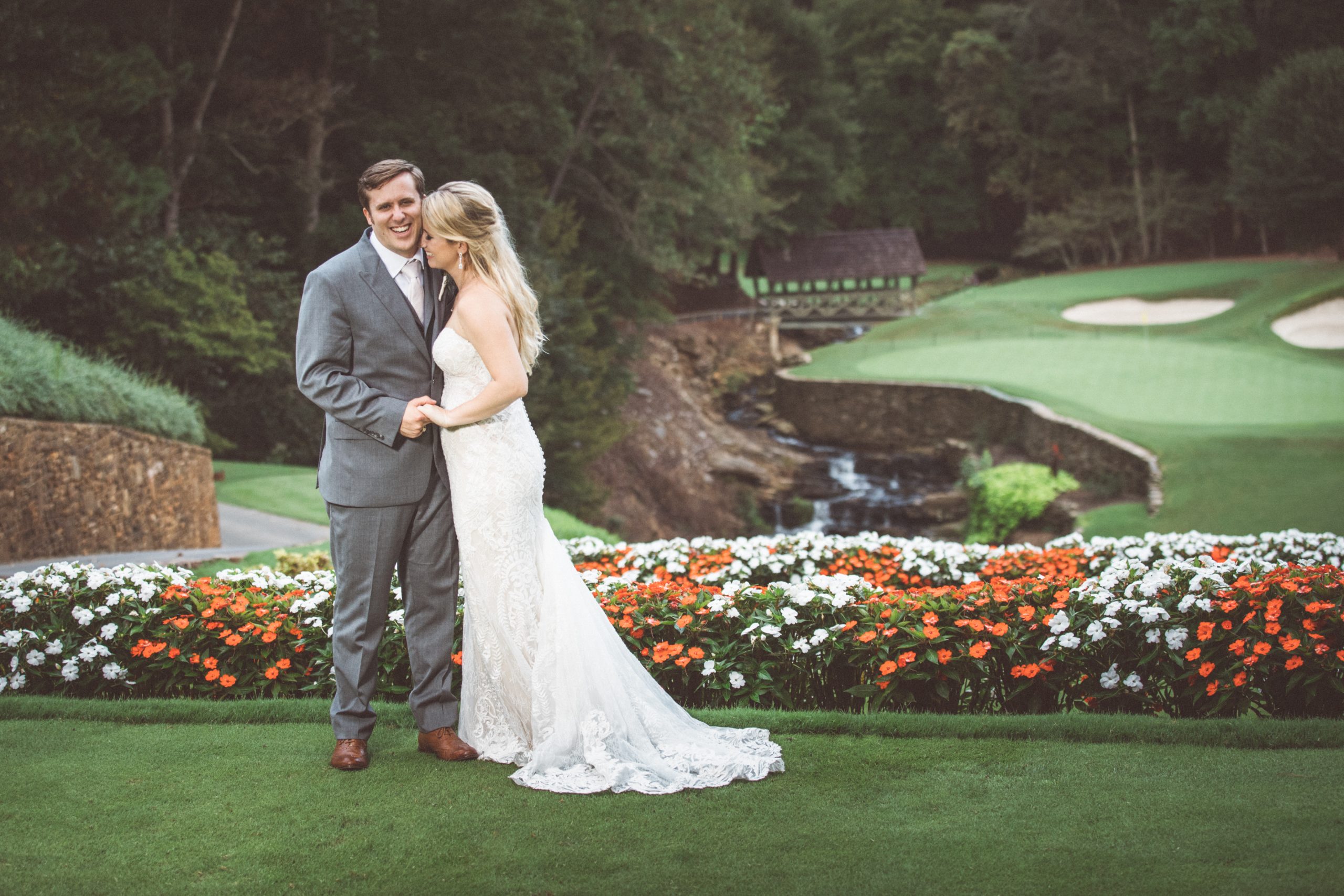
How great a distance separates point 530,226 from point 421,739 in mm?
15045

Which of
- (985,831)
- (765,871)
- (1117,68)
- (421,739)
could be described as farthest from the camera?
(1117,68)

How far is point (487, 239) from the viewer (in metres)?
3.90

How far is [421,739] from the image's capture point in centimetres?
413

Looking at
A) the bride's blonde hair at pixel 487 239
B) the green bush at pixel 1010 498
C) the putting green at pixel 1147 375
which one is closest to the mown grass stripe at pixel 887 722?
the bride's blonde hair at pixel 487 239

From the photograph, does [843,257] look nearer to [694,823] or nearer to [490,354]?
[490,354]

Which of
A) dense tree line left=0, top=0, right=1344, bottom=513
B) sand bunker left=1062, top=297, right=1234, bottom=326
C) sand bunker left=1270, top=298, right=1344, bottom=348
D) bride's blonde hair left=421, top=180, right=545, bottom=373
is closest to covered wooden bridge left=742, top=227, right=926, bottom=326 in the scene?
dense tree line left=0, top=0, right=1344, bottom=513

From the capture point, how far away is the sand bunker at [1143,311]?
2988cm

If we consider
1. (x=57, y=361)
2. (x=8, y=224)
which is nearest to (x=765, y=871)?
(x=57, y=361)

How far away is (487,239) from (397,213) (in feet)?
1.30

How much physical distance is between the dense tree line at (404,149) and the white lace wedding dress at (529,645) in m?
10.7

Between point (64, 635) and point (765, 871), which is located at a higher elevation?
point (64, 635)

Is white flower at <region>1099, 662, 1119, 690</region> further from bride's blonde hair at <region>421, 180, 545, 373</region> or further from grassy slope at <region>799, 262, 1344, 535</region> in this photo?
grassy slope at <region>799, 262, 1344, 535</region>

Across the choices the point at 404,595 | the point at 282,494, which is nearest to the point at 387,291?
the point at 404,595

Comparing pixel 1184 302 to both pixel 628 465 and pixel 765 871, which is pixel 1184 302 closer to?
pixel 628 465
